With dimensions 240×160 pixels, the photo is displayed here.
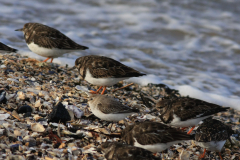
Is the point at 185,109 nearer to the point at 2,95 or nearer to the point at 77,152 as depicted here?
the point at 77,152

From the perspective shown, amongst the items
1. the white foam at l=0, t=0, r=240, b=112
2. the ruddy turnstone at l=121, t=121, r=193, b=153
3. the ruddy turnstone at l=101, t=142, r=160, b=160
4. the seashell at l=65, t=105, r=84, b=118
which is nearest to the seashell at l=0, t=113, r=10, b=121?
the seashell at l=65, t=105, r=84, b=118

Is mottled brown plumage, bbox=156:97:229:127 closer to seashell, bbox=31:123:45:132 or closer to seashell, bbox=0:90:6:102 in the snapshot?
seashell, bbox=31:123:45:132

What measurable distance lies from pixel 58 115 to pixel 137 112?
1047mm

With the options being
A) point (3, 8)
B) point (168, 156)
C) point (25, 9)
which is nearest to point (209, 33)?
point (25, 9)

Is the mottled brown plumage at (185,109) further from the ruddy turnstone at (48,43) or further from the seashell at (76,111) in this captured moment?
the ruddy turnstone at (48,43)

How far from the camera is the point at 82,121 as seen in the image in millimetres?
4062

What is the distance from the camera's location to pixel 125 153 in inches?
117

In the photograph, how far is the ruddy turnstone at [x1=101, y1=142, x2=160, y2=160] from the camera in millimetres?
2928

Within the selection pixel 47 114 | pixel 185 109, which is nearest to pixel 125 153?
pixel 47 114

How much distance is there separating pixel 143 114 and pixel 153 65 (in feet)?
13.3

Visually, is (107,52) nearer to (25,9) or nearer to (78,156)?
(25,9)

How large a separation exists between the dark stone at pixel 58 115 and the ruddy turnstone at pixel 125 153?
0.95m

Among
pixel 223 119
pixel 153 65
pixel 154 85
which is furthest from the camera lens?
pixel 153 65

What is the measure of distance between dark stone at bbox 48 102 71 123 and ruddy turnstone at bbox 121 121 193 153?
904 millimetres
